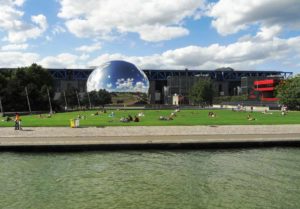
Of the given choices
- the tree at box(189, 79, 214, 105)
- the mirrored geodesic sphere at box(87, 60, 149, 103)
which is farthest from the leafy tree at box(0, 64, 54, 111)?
the mirrored geodesic sphere at box(87, 60, 149, 103)

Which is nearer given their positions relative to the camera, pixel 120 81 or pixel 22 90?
pixel 22 90

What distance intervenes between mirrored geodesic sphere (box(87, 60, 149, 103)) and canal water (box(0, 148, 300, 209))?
512ft

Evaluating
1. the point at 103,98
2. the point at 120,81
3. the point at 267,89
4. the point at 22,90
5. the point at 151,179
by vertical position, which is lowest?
the point at 151,179

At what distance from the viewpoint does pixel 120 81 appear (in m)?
189

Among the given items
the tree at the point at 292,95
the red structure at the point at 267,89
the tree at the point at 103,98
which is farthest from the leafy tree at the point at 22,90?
the red structure at the point at 267,89

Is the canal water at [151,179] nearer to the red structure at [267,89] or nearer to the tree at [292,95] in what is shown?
the tree at [292,95]

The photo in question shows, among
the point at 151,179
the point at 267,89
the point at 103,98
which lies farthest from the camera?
the point at 267,89

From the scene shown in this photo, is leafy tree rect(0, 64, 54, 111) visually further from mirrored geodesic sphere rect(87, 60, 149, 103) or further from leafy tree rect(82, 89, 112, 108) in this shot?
mirrored geodesic sphere rect(87, 60, 149, 103)

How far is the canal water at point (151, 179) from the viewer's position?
14883 millimetres

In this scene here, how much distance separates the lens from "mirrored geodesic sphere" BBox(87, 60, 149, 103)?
186 meters

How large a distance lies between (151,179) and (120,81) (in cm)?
17137

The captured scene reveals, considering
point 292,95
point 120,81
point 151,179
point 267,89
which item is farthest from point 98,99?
point 151,179

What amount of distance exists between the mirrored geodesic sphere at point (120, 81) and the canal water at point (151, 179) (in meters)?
156

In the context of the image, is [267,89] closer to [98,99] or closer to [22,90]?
[98,99]
